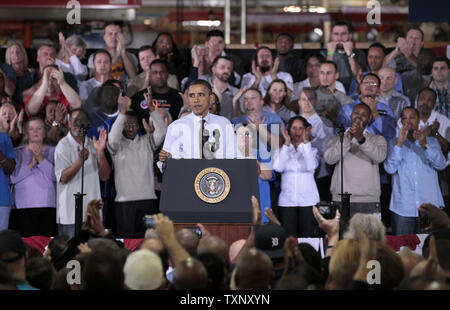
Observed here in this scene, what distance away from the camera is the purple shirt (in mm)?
7531

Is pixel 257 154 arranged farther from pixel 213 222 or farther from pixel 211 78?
pixel 213 222

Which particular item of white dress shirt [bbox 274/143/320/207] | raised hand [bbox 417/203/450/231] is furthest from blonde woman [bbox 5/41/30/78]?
raised hand [bbox 417/203/450/231]

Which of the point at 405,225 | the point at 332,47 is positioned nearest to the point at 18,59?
the point at 332,47

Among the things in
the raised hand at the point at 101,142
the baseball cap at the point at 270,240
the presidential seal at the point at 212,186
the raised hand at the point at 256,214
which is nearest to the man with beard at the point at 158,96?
the raised hand at the point at 101,142

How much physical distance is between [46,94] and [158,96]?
113 cm

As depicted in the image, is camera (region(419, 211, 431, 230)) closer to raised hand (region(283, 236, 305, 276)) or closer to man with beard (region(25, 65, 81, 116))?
raised hand (region(283, 236, 305, 276))

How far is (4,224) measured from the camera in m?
7.41

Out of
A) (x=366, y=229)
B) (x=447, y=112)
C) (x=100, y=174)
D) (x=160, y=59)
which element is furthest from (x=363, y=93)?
(x=366, y=229)

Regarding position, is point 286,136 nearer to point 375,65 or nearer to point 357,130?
point 357,130

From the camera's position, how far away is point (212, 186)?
516 centimetres

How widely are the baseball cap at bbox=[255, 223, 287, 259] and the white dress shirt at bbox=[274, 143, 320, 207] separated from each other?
3368mm

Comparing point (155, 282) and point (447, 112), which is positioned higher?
point (447, 112)

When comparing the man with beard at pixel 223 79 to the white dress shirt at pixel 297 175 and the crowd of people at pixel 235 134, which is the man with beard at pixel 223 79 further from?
the white dress shirt at pixel 297 175

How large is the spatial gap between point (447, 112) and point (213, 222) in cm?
398
